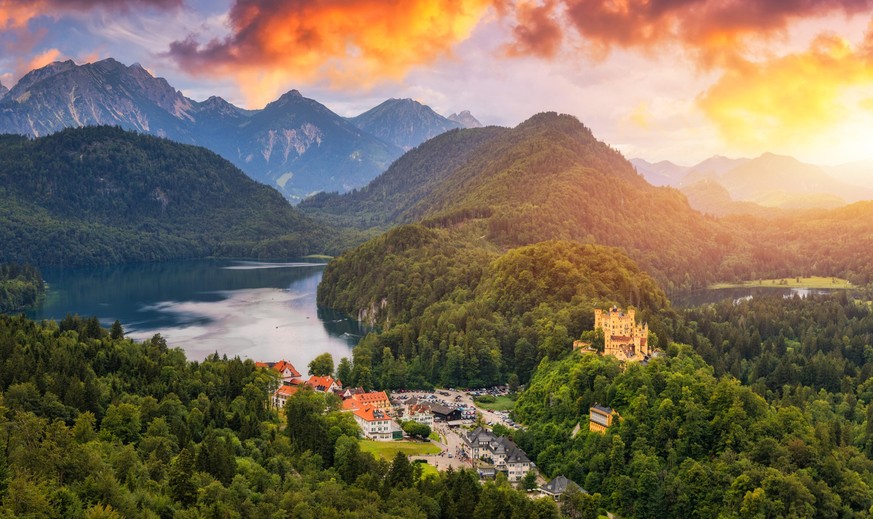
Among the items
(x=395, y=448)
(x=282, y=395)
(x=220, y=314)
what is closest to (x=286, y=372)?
(x=282, y=395)

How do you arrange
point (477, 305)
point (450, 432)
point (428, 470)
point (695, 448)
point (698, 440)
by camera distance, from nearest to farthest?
point (428, 470), point (695, 448), point (698, 440), point (450, 432), point (477, 305)

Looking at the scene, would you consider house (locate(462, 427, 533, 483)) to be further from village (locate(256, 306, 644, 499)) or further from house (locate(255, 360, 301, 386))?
house (locate(255, 360, 301, 386))

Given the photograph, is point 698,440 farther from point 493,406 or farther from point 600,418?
point 493,406

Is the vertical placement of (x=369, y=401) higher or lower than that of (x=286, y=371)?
lower

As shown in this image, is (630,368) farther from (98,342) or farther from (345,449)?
(98,342)

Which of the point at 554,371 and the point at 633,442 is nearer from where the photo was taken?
the point at 633,442

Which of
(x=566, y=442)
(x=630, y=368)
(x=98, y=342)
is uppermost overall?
(x=98, y=342)

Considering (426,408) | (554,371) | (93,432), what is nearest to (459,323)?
(554,371)
